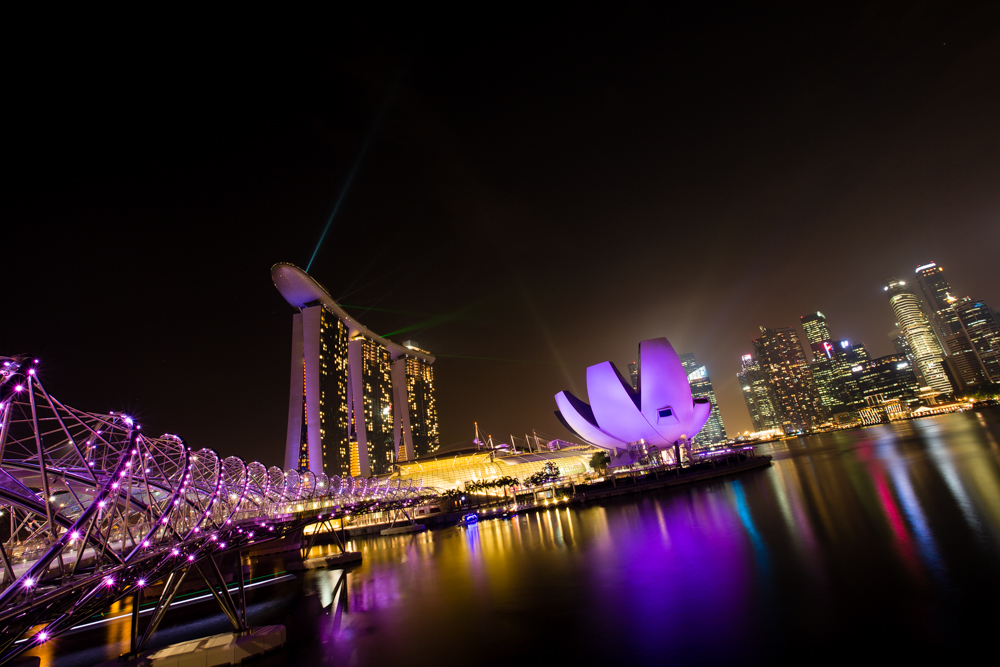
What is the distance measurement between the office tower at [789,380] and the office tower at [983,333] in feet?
156

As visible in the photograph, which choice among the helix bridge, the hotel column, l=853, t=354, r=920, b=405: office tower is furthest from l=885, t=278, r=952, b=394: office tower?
the helix bridge

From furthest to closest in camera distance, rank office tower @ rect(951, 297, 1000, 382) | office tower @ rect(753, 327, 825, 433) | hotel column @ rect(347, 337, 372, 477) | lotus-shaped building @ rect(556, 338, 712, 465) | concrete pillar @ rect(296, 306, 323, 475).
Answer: office tower @ rect(753, 327, 825, 433), office tower @ rect(951, 297, 1000, 382), hotel column @ rect(347, 337, 372, 477), concrete pillar @ rect(296, 306, 323, 475), lotus-shaped building @ rect(556, 338, 712, 465)

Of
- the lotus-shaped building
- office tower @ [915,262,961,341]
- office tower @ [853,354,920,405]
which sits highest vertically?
office tower @ [915,262,961,341]

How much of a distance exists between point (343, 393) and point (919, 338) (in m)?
185

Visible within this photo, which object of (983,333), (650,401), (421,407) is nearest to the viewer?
(650,401)

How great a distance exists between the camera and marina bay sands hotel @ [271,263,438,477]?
52.1 metres

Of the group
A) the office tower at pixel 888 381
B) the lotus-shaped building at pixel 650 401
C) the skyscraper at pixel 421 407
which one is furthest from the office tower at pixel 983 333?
the skyscraper at pixel 421 407

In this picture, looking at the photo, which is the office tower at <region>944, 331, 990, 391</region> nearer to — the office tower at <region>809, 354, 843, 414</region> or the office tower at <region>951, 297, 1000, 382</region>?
the office tower at <region>951, 297, 1000, 382</region>

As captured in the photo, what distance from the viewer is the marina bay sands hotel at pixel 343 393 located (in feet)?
171

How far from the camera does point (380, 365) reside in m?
95.7

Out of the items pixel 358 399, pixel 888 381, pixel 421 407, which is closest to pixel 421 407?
pixel 421 407

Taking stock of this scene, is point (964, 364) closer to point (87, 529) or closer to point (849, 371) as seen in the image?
point (849, 371)

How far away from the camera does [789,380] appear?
179500 mm

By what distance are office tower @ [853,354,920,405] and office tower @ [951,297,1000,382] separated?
1671 cm
